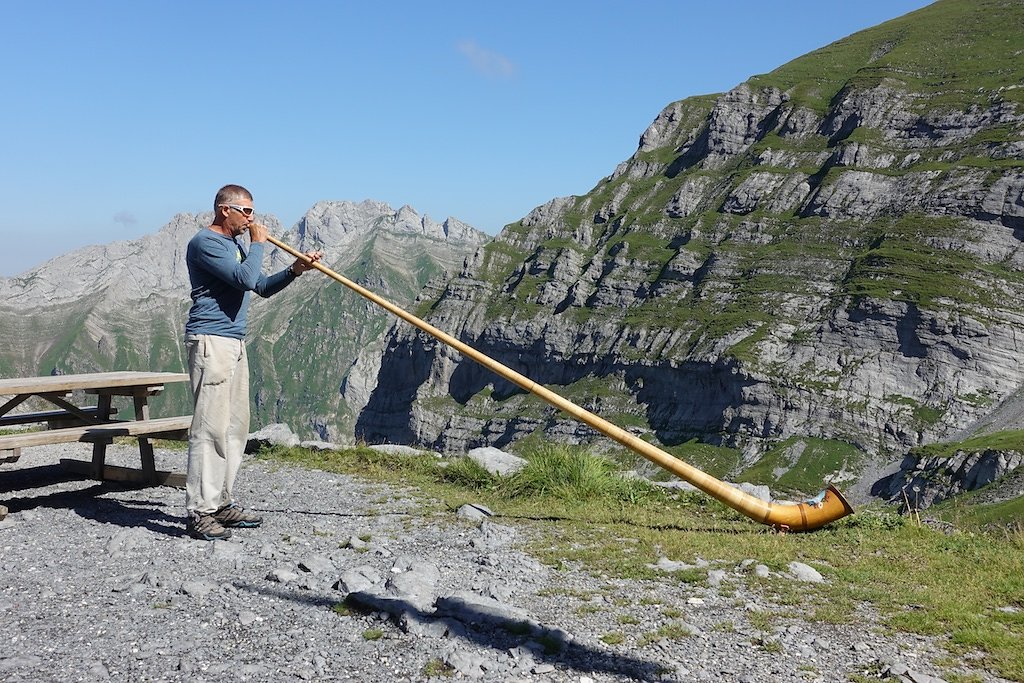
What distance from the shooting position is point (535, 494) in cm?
1291

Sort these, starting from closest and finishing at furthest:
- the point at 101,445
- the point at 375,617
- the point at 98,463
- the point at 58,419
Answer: the point at 375,617
the point at 101,445
the point at 98,463
the point at 58,419

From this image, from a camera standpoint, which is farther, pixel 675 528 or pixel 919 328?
pixel 919 328

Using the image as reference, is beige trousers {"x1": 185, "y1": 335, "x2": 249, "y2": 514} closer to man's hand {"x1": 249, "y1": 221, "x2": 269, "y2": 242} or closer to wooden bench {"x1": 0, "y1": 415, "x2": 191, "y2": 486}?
man's hand {"x1": 249, "y1": 221, "x2": 269, "y2": 242}

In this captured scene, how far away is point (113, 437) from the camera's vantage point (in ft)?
41.3

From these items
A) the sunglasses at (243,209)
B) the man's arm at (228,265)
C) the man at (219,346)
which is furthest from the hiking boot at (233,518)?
the sunglasses at (243,209)

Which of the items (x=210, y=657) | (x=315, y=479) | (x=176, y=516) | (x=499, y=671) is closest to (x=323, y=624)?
(x=210, y=657)

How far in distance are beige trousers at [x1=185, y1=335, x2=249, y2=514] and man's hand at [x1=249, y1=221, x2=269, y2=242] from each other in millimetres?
1305

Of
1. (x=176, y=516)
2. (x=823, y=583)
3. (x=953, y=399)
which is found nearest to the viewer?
(x=823, y=583)

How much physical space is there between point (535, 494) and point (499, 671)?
713 cm

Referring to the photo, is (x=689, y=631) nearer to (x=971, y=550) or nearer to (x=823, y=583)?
(x=823, y=583)

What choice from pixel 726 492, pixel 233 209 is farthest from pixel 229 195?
pixel 726 492

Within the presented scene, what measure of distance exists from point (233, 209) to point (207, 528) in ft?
12.9

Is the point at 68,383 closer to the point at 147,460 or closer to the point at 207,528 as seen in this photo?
the point at 147,460

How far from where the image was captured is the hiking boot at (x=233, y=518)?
381 inches
